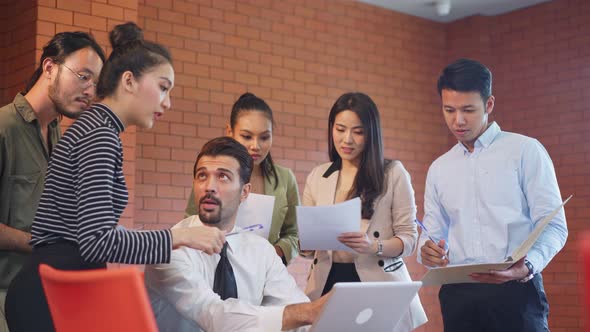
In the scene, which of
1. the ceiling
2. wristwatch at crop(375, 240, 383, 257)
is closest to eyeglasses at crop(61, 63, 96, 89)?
wristwatch at crop(375, 240, 383, 257)

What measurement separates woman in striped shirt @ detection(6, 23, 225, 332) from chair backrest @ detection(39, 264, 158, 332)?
43 centimetres

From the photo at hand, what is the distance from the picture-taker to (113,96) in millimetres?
2189

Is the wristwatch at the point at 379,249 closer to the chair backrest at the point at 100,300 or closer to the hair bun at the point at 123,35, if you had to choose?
the hair bun at the point at 123,35

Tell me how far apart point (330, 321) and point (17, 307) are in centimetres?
85

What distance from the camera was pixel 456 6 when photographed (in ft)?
24.8

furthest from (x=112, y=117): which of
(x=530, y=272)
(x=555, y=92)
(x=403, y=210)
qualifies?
(x=555, y=92)

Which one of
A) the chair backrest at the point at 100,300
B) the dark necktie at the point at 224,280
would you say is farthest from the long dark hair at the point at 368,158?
the chair backrest at the point at 100,300

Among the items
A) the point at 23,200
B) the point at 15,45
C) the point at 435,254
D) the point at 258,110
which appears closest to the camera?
the point at 23,200

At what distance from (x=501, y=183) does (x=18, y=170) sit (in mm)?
1852

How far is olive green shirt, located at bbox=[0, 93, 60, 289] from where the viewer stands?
269 cm

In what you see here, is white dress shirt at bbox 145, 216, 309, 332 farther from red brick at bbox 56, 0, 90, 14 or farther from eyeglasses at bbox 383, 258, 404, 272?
red brick at bbox 56, 0, 90, 14

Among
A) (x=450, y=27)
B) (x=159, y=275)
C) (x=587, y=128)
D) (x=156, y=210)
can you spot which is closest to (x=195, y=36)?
(x=156, y=210)

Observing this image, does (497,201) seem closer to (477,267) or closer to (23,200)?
(477,267)

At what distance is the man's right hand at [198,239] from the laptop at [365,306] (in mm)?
348
